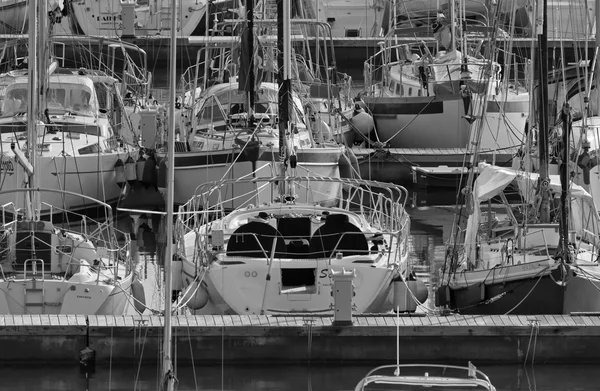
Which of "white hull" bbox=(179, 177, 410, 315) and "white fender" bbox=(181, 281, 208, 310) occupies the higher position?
"white hull" bbox=(179, 177, 410, 315)

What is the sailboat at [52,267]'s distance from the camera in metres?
23.1

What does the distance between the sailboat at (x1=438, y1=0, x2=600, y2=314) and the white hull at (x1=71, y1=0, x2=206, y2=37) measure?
2953 cm

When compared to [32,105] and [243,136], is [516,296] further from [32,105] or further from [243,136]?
[243,136]

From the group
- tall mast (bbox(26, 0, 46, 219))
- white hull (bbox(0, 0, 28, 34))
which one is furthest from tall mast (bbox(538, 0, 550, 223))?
white hull (bbox(0, 0, 28, 34))

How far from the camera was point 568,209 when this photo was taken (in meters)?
24.7

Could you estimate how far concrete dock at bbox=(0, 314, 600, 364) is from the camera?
21.9m

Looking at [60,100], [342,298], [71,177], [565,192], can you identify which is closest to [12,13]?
[60,100]

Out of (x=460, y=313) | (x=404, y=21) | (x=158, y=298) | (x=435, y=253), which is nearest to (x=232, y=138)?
(x=435, y=253)

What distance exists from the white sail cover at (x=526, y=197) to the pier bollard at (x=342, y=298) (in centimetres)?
410

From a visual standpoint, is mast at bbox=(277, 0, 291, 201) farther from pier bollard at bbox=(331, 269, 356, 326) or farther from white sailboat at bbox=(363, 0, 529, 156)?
white sailboat at bbox=(363, 0, 529, 156)

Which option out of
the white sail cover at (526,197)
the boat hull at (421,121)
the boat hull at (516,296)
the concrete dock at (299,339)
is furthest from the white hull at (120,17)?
the concrete dock at (299,339)

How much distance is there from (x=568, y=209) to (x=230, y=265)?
5.20 meters

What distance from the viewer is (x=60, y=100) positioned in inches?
1406

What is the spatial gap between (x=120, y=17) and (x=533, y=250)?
3294 cm
